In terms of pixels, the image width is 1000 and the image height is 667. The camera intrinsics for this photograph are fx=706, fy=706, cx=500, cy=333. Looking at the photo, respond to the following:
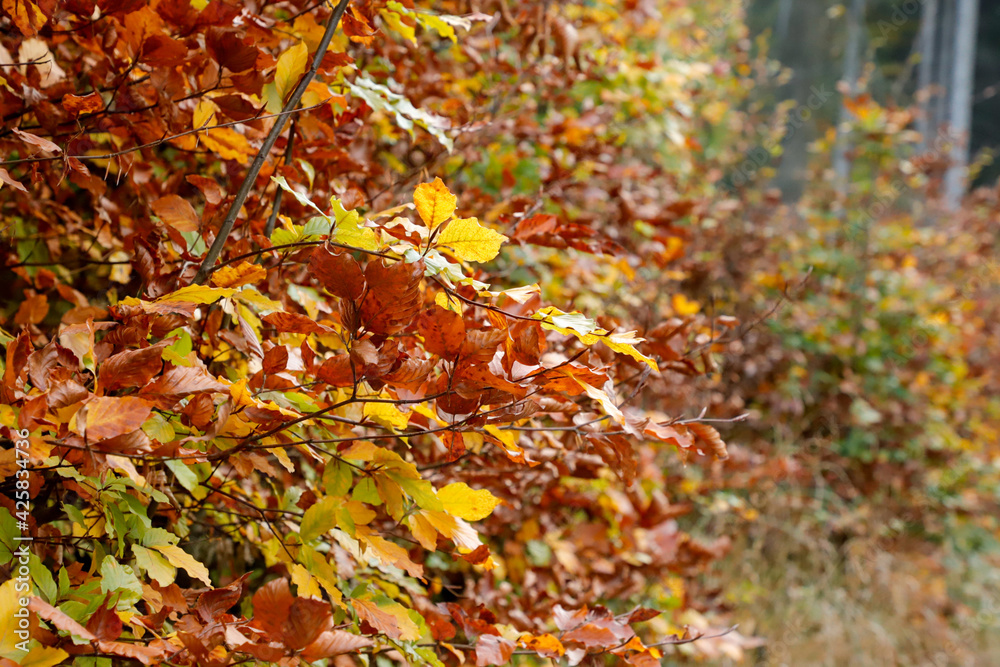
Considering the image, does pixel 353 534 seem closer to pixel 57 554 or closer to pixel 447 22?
pixel 57 554

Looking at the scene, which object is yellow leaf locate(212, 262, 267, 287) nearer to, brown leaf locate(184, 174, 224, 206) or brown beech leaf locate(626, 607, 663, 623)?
brown leaf locate(184, 174, 224, 206)

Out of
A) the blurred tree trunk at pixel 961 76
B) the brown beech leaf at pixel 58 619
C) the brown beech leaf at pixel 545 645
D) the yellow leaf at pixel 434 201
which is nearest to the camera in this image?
the brown beech leaf at pixel 58 619

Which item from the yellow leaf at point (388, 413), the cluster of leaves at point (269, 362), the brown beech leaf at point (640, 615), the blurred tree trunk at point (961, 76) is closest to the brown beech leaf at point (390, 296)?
the cluster of leaves at point (269, 362)

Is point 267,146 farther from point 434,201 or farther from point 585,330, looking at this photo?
point 585,330

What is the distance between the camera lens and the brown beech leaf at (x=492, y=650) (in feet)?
2.87

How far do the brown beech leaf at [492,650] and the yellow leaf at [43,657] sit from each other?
45 centimetres

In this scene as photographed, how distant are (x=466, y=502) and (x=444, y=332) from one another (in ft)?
0.78

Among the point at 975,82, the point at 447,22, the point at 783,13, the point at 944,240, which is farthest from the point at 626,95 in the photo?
the point at 975,82

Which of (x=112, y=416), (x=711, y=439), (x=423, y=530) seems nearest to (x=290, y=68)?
(x=112, y=416)

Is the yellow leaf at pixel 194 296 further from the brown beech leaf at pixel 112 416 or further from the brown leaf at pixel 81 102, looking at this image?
the brown leaf at pixel 81 102

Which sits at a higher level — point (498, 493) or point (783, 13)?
point (783, 13)

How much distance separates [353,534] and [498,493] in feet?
1.99

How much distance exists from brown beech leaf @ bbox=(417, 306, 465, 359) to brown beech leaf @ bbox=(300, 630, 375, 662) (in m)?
0.28

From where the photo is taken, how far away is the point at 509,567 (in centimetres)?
185
